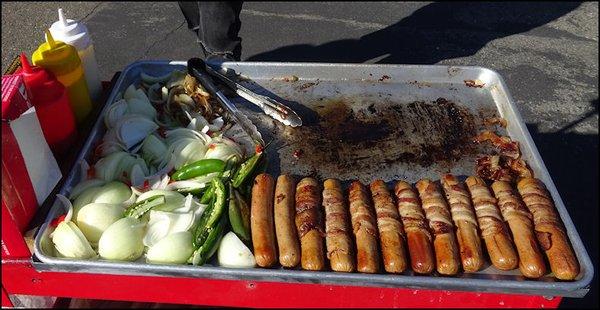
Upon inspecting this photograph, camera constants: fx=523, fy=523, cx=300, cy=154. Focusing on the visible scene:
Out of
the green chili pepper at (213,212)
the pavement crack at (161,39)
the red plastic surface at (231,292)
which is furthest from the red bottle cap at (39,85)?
the pavement crack at (161,39)

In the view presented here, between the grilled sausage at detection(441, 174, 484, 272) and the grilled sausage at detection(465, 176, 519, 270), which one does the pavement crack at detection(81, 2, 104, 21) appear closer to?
the grilled sausage at detection(441, 174, 484, 272)

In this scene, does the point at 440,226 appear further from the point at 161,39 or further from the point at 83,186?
the point at 161,39

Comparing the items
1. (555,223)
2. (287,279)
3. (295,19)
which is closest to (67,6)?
(295,19)

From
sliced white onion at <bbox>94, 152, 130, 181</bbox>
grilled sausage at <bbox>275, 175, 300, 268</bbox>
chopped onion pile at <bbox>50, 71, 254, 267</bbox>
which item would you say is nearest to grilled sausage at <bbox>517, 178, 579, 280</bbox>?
grilled sausage at <bbox>275, 175, 300, 268</bbox>

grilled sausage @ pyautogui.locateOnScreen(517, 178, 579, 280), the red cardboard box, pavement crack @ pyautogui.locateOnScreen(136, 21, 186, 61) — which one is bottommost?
pavement crack @ pyautogui.locateOnScreen(136, 21, 186, 61)

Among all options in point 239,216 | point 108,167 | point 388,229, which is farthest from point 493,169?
point 108,167
